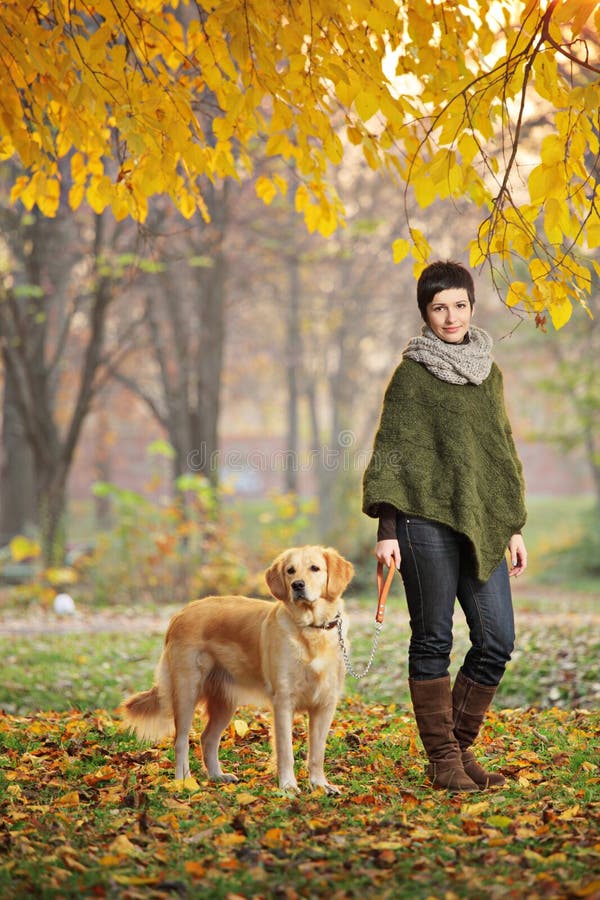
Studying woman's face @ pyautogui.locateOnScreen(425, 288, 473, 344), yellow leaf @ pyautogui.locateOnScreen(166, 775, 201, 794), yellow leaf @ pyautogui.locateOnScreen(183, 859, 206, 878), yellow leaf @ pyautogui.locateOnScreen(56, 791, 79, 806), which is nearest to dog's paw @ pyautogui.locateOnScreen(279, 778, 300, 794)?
yellow leaf @ pyautogui.locateOnScreen(166, 775, 201, 794)

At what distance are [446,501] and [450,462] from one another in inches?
6.4

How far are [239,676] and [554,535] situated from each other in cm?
2315

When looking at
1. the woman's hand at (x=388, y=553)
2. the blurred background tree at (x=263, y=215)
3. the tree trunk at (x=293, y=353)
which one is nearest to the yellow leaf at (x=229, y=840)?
the woman's hand at (x=388, y=553)

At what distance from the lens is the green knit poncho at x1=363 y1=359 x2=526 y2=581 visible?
13.1ft

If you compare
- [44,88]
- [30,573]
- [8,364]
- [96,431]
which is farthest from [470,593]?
[96,431]

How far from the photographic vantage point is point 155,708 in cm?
443

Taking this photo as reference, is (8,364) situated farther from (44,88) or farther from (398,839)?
(398,839)

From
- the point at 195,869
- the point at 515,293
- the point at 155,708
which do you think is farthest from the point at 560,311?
the point at 195,869

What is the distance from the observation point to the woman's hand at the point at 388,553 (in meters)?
3.94

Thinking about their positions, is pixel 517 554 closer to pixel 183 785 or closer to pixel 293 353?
pixel 183 785

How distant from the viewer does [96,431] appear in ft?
101

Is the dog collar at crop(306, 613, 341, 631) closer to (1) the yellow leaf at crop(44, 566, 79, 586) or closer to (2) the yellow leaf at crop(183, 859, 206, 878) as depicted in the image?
(2) the yellow leaf at crop(183, 859, 206, 878)

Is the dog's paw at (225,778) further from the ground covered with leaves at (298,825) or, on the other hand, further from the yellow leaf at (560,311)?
the yellow leaf at (560,311)

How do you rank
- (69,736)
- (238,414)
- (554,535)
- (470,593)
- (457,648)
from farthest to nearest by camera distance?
1. (238,414)
2. (554,535)
3. (457,648)
4. (69,736)
5. (470,593)
